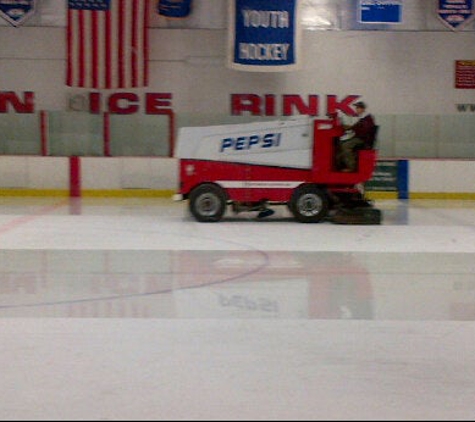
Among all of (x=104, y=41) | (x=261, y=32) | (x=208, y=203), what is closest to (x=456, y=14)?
(x=261, y=32)

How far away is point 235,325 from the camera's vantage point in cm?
732

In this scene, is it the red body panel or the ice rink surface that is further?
the red body panel

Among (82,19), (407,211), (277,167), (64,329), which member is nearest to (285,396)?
(64,329)

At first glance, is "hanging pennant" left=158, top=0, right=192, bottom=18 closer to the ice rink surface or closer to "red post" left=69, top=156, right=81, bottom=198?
"red post" left=69, top=156, right=81, bottom=198

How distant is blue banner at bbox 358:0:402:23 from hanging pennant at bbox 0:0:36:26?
23.7 feet

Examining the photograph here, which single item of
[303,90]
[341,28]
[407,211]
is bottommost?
[407,211]

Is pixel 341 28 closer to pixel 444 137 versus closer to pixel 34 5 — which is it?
pixel 444 137

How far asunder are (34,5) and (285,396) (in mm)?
17763

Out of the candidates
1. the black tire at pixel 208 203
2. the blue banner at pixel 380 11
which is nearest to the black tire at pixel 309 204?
the black tire at pixel 208 203

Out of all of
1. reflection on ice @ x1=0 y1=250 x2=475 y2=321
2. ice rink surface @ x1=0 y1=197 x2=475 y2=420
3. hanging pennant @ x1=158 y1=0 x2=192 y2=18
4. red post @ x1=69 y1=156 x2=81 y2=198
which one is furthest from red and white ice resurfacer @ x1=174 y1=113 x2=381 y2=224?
hanging pennant @ x1=158 y1=0 x2=192 y2=18

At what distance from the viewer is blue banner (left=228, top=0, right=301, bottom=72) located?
21.1 m

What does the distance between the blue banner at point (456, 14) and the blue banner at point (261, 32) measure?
3264 mm

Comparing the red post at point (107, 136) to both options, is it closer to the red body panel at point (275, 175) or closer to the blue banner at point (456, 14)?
the red body panel at point (275, 175)

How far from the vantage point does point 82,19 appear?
21078 mm
